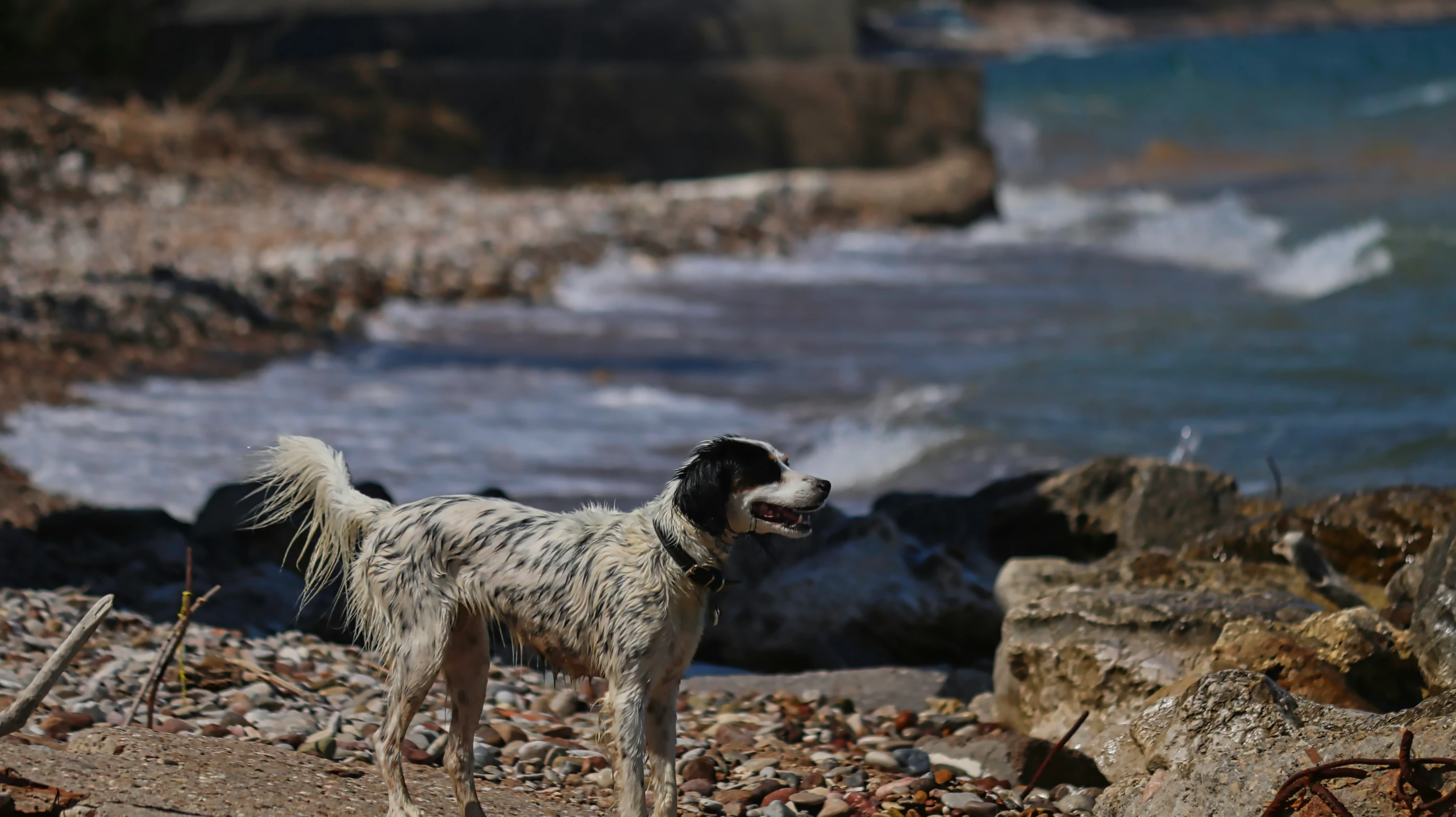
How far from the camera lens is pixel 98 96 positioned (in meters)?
20.1

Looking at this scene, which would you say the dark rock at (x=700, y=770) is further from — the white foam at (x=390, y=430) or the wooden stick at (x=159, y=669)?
the white foam at (x=390, y=430)

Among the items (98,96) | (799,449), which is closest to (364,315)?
(799,449)

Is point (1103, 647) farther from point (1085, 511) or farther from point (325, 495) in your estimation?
point (325, 495)

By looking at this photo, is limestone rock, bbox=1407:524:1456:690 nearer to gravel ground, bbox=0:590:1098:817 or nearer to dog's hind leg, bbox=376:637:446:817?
gravel ground, bbox=0:590:1098:817

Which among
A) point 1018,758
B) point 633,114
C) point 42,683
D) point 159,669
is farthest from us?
point 633,114

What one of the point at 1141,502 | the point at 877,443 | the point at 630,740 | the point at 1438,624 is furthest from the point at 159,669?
the point at 877,443

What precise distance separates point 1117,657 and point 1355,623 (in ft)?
2.49

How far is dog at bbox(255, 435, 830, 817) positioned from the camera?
399 cm

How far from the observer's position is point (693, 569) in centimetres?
396

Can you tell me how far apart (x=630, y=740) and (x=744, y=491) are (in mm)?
683

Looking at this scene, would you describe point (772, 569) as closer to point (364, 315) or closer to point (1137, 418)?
point (1137, 418)

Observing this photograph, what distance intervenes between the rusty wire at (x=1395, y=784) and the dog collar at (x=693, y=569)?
4.86 feet

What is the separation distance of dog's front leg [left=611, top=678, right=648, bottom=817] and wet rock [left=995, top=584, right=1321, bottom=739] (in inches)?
73.1

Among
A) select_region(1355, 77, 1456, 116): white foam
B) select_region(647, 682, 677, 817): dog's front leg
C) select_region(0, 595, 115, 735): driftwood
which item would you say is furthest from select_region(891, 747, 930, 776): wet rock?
select_region(1355, 77, 1456, 116): white foam
